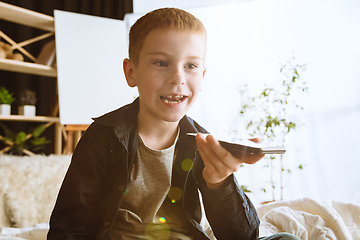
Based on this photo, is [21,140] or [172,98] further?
[21,140]

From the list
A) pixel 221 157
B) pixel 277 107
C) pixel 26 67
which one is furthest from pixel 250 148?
pixel 26 67

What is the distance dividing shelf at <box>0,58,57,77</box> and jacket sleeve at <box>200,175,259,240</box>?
1.94 m

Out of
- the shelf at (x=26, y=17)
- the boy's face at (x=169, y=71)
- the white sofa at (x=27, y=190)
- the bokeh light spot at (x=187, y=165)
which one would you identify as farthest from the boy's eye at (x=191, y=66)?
the shelf at (x=26, y=17)

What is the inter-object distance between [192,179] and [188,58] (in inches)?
14.1

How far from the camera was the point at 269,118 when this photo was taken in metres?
2.15

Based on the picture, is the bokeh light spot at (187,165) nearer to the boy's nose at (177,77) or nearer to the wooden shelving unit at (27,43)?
the boy's nose at (177,77)

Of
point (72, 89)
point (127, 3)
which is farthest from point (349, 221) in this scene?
point (127, 3)

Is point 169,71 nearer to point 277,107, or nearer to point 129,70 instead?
point 129,70

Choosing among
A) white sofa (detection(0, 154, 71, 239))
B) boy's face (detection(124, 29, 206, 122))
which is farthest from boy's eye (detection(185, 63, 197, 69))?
white sofa (detection(0, 154, 71, 239))

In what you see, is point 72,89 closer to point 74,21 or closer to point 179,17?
point 74,21

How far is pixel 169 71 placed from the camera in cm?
65

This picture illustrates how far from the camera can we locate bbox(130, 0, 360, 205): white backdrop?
234cm

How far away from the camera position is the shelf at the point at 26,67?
6.71ft

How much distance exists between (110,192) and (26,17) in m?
2.06
